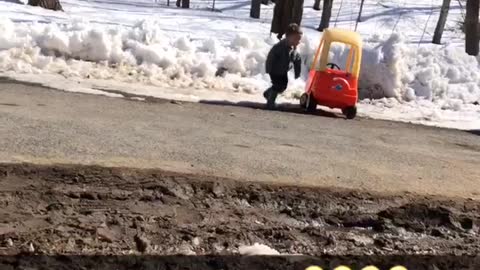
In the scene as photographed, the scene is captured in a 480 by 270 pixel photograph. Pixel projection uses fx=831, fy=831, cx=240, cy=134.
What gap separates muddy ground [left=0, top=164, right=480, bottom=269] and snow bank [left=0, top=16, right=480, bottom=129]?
7.15 metres

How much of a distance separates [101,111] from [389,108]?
666 cm

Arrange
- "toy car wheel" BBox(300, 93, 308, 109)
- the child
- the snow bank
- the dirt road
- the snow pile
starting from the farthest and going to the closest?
1. the snow bank
2. the child
3. "toy car wheel" BBox(300, 93, 308, 109)
4. the dirt road
5. the snow pile

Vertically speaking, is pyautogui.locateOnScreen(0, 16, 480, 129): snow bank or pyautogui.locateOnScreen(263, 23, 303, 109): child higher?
pyautogui.locateOnScreen(263, 23, 303, 109): child

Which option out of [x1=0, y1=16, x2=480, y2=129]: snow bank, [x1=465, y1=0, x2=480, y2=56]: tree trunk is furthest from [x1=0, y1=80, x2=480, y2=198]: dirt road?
[x1=465, y1=0, x2=480, y2=56]: tree trunk

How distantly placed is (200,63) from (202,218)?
944cm

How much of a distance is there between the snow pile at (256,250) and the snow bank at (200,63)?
8.18 m

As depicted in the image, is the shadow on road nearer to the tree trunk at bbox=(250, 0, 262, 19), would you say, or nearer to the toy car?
the toy car

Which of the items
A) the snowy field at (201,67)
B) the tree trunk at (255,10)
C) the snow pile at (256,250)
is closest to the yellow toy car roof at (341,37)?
the snowy field at (201,67)

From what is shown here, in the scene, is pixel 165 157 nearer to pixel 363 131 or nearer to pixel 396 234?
pixel 396 234

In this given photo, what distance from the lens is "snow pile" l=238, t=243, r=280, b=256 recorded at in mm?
5406

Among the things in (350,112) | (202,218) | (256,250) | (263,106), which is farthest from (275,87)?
(256,250)

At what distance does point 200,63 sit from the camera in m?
15.1

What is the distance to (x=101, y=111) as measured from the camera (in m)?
9.71

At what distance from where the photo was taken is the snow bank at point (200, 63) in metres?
14.1
